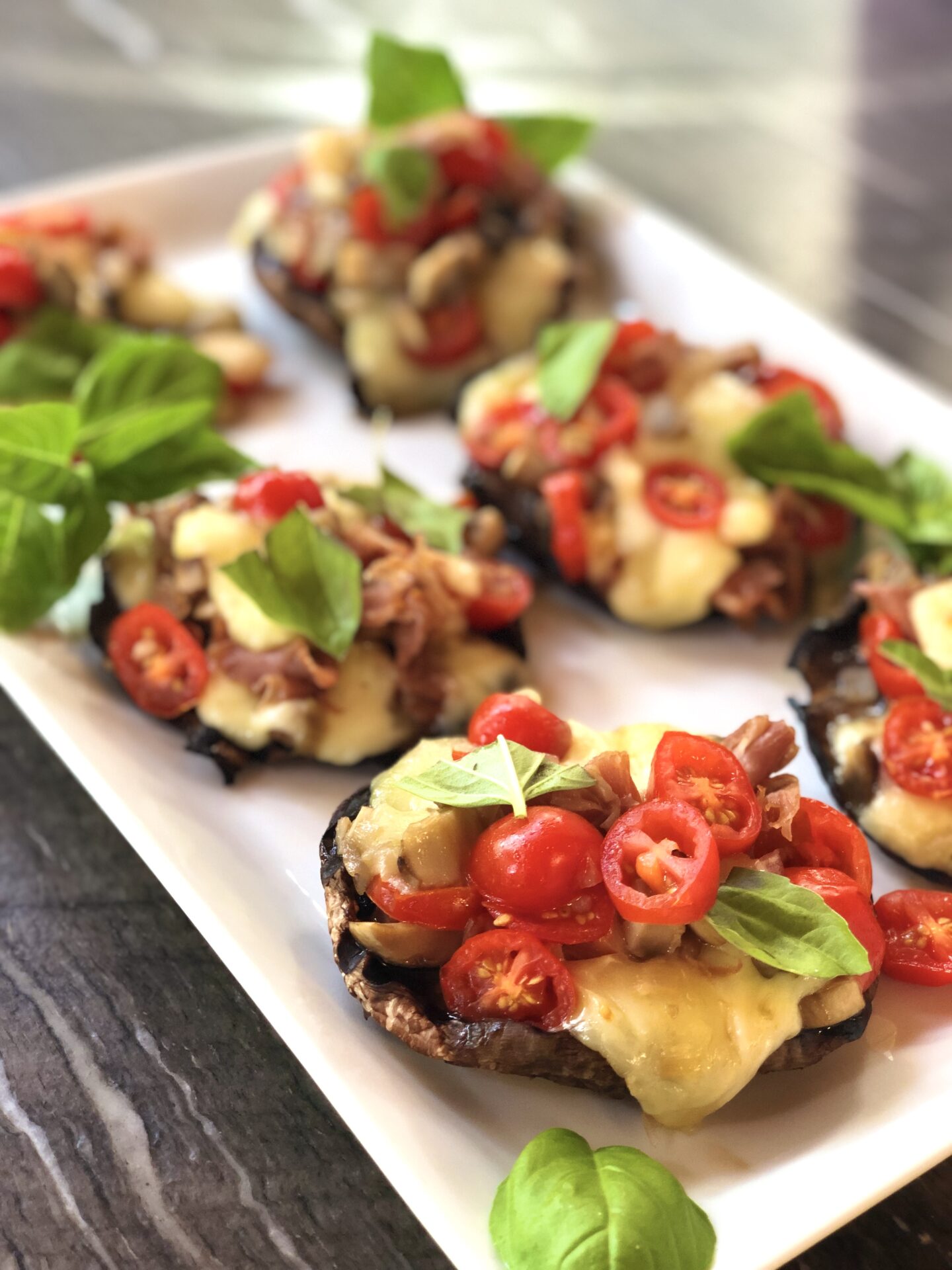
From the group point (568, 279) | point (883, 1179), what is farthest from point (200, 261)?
point (883, 1179)

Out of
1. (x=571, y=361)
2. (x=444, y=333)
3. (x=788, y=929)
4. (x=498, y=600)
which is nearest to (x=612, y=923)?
(x=788, y=929)

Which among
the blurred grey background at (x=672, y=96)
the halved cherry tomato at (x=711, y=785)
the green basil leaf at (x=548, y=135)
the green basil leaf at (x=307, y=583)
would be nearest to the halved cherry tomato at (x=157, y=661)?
the green basil leaf at (x=307, y=583)

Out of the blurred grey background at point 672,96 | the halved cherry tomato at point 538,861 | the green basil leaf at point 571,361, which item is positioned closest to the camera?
the halved cherry tomato at point 538,861

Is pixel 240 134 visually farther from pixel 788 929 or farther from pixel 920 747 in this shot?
pixel 788 929

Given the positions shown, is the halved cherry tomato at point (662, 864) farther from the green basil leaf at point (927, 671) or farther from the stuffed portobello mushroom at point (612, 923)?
Result: the green basil leaf at point (927, 671)

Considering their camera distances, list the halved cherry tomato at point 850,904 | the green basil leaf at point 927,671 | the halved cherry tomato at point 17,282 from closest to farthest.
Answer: the halved cherry tomato at point 850,904 → the green basil leaf at point 927,671 → the halved cherry tomato at point 17,282

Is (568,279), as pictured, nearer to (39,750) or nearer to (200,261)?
(200,261)
